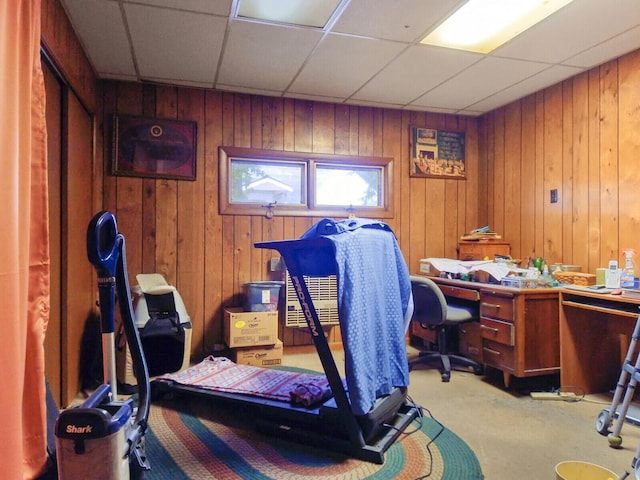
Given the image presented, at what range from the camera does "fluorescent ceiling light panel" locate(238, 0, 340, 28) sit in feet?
7.72

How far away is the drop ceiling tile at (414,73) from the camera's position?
117 inches

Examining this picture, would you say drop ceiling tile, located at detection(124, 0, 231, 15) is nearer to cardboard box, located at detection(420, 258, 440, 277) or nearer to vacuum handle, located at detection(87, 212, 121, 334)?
vacuum handle, located at detection(87, 212, 121, 334)

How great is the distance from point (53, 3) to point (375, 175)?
288 cm

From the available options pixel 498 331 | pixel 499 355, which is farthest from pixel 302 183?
pixel 499 355

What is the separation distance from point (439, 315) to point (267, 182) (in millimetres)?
1948

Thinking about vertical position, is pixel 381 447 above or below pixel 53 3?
below

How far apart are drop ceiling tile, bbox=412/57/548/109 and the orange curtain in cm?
285

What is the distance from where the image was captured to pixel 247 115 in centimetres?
379

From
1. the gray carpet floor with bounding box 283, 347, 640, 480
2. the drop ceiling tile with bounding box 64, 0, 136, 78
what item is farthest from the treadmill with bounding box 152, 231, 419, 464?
the drop ceiling tile with bounding box 64, 0, 136, 78

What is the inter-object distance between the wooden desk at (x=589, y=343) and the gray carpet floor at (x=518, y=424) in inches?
5.2

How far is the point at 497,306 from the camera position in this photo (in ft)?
9.71

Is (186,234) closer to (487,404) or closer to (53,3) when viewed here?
(53,3)

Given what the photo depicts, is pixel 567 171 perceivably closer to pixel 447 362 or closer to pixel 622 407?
pixel 447 362

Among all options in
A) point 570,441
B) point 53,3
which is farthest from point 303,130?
point 570,441
